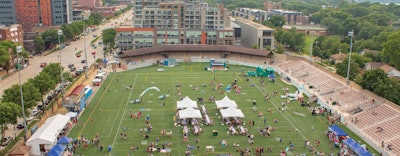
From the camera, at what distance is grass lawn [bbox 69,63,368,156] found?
39.8 m

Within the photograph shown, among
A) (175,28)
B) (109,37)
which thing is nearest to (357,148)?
(175,28)

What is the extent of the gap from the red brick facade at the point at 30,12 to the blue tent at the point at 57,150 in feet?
347

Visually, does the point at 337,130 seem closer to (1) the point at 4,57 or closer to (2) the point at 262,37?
(1) the point at 4,57

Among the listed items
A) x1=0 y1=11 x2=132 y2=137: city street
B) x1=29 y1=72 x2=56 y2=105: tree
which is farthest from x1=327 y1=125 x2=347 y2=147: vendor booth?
x1=0 y1=11 x2=132 y2=137: city street

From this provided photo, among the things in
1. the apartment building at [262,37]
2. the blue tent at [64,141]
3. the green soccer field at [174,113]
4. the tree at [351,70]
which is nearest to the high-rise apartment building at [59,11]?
the apartment building at [262,37]

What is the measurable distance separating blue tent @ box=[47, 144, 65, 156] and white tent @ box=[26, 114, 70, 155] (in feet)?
4.67

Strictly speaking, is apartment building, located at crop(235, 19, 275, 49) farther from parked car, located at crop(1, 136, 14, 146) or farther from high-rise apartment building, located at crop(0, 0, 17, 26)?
high-rise apartment building, located at crop(0, 0, 17, 26)

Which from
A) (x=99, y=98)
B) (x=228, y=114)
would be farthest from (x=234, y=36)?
(x=228, y=114)

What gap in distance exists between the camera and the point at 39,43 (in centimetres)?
10188

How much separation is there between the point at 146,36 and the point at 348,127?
63172 millimetres

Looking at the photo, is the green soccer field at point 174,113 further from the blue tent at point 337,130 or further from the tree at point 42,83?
the tree at point 42,83

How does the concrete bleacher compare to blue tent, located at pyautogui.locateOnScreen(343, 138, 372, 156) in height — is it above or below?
above

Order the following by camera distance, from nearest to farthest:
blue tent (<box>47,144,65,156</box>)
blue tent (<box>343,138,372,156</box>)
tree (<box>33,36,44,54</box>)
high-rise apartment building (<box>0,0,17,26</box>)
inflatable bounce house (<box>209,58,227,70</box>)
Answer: blue tent (<box>47,144,65,156</box>) → blue tent (<box>343,138,372,156</box>) → inflatable bounce house (<box>209,58,227,70</box>) → tree (<box>33,36,44,54</box>) → high-rise apartment building (<box>0,0,17,26</box>)

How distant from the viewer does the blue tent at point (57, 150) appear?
114ft
